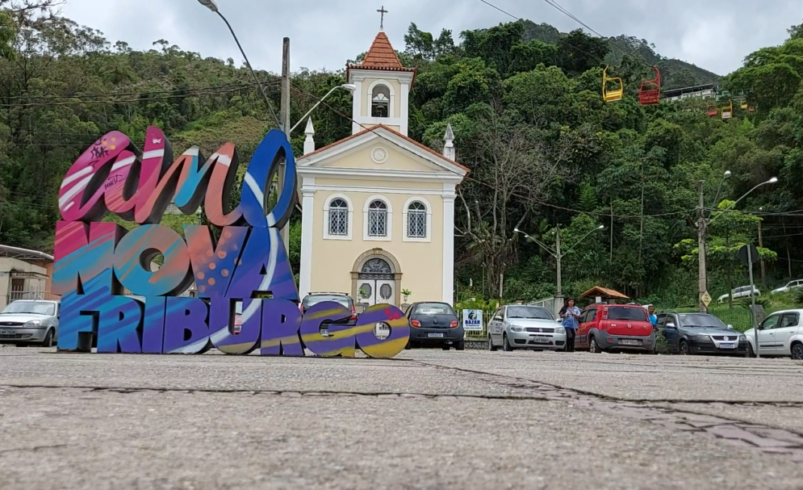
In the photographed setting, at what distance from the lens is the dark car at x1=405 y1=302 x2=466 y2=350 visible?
20188mm

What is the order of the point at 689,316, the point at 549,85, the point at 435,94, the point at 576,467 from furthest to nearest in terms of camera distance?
the point at 435,94 → the point at 549,85 → the point at 689,316 → the point at 576,467

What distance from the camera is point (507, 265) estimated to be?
50.2 m

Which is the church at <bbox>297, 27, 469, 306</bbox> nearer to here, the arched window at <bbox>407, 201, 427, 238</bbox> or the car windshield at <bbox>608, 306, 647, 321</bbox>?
the arched window at <bbox>407, 201, 427, 238</bbox>

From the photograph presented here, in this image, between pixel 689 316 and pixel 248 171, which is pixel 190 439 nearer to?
pixel 248 171

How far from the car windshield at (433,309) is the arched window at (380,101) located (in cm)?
1881

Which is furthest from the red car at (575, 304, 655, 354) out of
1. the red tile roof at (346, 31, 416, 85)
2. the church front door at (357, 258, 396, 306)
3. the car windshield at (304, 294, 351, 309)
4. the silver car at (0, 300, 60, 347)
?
the red tile roof at (346, 31, 416, 85)

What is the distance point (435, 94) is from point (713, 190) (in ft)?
72.8

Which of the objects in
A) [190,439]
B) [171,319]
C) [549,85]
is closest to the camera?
[190,439]

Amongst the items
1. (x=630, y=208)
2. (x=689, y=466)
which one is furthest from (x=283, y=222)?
(x=630, y=208)

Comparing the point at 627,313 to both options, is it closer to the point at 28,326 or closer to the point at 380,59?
the point at 28,326

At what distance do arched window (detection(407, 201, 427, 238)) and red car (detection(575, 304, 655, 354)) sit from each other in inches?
548

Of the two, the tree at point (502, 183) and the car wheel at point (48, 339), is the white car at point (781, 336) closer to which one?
the car wheel at point (48, 339)

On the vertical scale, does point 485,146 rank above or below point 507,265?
above

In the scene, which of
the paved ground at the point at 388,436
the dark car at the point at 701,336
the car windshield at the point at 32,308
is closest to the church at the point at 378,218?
the dark car at the point at 701,336
